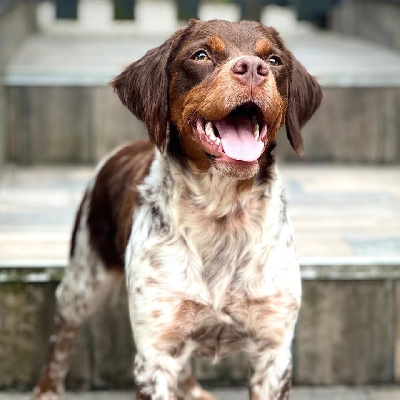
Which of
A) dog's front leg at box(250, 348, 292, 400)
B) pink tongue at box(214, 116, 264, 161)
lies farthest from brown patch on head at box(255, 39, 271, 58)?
dog's front leg at box(250, 348, 292, 400)

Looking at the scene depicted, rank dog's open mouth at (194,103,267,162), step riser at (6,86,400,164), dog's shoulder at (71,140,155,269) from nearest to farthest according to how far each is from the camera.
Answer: dog's open mouth at (194,103,267,162) → dog's shoulder at (71,140,155,269) → step riser at (6,86,400,164)

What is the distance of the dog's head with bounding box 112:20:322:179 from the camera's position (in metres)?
2.92

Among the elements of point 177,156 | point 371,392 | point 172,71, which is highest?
point 172,71

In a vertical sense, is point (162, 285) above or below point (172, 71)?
below

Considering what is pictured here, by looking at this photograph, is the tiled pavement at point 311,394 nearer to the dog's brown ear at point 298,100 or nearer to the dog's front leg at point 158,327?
the dog's front leg at point 158,327

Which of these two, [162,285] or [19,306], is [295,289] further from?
[19,306]

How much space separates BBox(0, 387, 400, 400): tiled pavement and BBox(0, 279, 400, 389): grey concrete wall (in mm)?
33

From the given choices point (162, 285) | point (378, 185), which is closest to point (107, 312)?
point (162, 285)

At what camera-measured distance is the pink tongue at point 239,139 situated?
2969mm

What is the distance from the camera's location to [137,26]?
874 cm

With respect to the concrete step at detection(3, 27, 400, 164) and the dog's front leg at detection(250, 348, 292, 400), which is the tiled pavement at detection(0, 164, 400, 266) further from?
the dog's front leg at detection(250, 348, 292, 400)

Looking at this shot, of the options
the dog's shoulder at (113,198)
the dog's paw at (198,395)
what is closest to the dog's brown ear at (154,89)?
the dog's shoulder at (113,198)

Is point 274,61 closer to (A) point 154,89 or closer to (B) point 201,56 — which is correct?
(B) point 201,56

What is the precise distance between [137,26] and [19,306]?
5.02m
